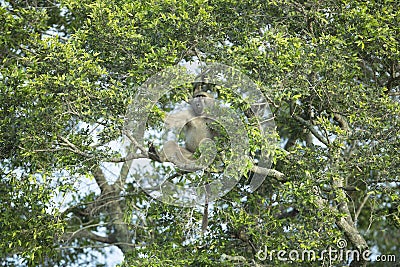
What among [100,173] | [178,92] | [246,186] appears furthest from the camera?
[100,173]

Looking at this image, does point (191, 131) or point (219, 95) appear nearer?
point (191, 131)

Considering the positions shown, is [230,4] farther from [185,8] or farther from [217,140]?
[217,140]

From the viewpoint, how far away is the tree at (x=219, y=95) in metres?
5.18

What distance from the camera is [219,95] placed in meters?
5.32

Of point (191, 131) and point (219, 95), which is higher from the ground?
point (219, 95)

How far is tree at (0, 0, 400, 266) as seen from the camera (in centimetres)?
518

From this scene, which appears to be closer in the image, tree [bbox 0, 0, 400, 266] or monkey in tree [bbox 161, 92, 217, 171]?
monkey in tree [bbox 161, 92, 217, 171]

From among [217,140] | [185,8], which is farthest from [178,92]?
[185,8]

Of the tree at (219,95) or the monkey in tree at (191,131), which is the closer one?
the monkey in tree at (191,131)

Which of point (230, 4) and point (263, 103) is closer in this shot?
point (263, 103)

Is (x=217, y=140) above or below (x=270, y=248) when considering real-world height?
above

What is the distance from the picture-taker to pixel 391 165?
5.38 meters

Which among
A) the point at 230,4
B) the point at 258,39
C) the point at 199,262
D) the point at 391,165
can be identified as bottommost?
the point at 199,262

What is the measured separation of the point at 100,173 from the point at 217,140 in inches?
126
